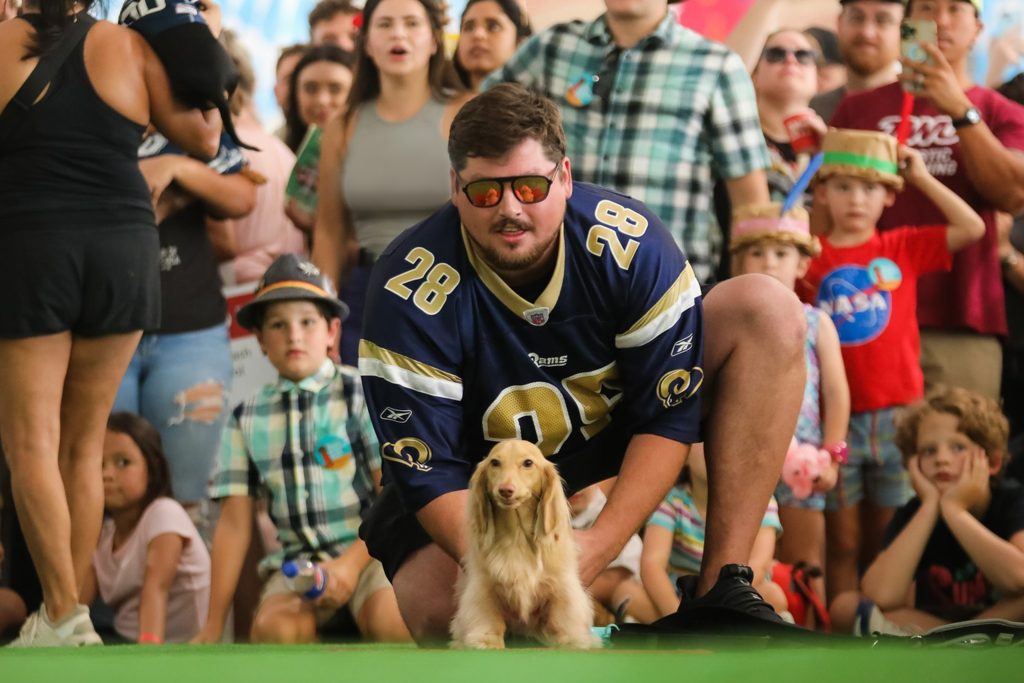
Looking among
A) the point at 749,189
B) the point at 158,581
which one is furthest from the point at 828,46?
the point at 158,581

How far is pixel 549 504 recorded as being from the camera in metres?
2.33

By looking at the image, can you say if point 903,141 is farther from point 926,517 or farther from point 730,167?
point 926,517

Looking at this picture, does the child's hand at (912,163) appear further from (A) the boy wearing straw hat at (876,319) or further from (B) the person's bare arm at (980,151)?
(B) the person's bare arm at (980,151)

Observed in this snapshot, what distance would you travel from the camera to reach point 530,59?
4316 millimetres

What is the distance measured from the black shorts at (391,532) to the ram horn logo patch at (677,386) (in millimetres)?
596

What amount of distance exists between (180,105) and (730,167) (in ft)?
5.03

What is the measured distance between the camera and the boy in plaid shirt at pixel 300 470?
157 inches

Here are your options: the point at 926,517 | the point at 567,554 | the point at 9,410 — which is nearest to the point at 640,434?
the point at 567,554

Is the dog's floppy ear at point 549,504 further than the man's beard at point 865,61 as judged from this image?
No

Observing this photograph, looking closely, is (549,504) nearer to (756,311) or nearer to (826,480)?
(756,311)

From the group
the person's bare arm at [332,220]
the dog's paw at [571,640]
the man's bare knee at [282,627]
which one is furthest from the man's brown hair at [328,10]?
the dog's paw at [571,640]

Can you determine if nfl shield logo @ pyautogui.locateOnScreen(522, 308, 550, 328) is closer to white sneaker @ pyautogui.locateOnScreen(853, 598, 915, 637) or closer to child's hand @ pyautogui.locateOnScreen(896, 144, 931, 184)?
white sneaker @ pyautogui.locateOnScreen(853, 598, 915, 637)

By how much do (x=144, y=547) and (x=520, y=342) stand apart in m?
1.90

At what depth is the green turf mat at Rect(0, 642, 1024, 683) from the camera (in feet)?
6.75
